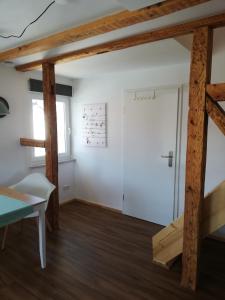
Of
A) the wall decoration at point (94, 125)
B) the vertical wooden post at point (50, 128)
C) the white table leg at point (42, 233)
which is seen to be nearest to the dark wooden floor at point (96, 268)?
the white table leg at point (42, 233)

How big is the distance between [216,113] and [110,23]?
1.08 metres

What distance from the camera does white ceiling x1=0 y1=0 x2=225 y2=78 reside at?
169 cm

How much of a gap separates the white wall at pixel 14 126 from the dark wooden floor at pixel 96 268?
820mm

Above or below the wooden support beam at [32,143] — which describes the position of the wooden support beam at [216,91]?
above

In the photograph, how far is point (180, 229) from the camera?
233 centimetres

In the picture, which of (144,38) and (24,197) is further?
(24,197)

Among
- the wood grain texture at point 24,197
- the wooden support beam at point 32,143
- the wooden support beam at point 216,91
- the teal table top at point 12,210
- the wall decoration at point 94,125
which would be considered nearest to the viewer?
the wooden support beam at point 216,91

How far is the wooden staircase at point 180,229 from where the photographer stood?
6.97 ft

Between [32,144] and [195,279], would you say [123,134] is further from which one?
[195,279]

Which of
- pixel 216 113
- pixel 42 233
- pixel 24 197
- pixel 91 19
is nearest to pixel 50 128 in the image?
pixel 24 197

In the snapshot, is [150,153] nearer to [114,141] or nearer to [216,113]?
[114,141]

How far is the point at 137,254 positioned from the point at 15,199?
1473mm

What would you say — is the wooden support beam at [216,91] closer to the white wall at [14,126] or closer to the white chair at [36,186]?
the white chair at [36,186]

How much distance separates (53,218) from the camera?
10.8 ft
